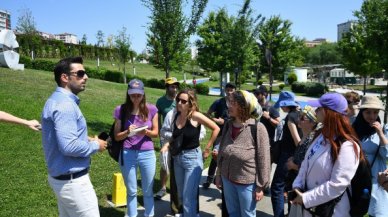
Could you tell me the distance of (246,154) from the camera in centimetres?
380

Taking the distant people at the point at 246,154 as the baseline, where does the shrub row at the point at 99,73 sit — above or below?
above

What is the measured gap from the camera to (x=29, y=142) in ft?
28.0

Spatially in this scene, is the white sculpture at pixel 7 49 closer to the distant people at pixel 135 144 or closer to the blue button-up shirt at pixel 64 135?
the distant people at pixel 135 144

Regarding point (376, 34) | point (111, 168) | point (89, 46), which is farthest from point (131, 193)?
point (89, 46)

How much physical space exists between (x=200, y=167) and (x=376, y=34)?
879cm

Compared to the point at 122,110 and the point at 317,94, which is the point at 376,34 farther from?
the point at 317,94

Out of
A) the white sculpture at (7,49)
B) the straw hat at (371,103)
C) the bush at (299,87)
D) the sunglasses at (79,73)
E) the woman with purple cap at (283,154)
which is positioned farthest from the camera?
the bush at (299,87)

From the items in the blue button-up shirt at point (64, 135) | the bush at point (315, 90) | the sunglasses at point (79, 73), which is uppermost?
the sunglasses at point (79, 73)

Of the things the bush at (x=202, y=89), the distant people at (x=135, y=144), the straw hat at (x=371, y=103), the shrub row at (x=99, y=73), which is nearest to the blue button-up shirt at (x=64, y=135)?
the distant people at (x=135, y=144)

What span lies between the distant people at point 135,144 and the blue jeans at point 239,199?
1155 millimetres

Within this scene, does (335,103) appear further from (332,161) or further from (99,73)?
(99,73)

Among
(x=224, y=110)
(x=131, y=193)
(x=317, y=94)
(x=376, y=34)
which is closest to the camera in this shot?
(x=131, y=193)

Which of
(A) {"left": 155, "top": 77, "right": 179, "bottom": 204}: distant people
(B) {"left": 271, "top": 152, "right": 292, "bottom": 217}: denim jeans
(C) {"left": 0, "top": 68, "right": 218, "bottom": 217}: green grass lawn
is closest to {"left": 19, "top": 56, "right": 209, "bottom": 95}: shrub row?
(C) {"left": 0, "top": 68, "right": 218, "bottom": 217}: green grass lawn

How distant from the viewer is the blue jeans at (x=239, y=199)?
385 centimetres
